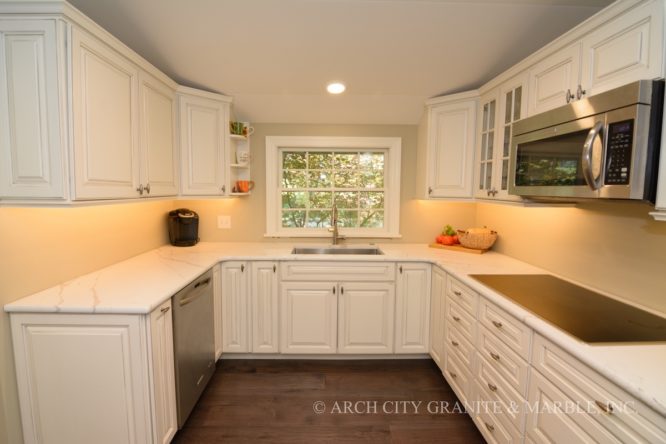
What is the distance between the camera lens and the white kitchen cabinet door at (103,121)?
56.4 inches

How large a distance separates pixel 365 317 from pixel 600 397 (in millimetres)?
1668

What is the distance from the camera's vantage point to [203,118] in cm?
255

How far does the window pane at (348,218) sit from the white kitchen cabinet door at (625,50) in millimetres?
2030

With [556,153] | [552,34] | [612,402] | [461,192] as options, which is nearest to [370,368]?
[461,192]

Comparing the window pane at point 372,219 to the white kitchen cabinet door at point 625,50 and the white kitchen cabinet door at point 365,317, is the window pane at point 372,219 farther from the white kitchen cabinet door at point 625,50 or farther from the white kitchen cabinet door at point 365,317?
the white kitchen cabinet door at point 625,50

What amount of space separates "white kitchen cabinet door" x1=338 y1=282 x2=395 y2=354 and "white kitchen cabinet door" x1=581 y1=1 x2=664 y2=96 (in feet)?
5.78

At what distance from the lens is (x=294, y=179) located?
3.11 meters

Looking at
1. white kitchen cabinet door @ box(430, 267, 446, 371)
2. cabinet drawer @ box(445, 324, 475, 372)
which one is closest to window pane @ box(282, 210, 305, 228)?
white kitchen cabinet door @ box(430, 267, 446, 371)

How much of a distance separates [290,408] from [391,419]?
0.65 m

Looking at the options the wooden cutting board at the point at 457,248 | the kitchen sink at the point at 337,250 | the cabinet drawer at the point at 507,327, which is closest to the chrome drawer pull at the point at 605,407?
the cabinet drawer at the point at 507,327

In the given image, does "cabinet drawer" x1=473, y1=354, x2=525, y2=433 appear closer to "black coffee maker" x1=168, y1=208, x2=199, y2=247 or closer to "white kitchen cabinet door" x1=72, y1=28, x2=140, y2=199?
"white kitchen cabinet door" x1=72, y1=28, x2=140, y2=199

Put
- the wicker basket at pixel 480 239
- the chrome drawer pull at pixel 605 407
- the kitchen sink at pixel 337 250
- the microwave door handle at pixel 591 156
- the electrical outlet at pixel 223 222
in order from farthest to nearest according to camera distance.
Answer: the electrical outlet at pixel 223 222 → the kitchen sink at pixel 337 250 → the wicker basket at pixel 480 239 → the microwave door handle at pixel 591 156 → the chrome drawer pull at pixel 605 407

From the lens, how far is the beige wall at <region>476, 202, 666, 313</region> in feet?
4.78

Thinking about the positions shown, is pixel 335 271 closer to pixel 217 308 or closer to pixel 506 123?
pixel 217 308
